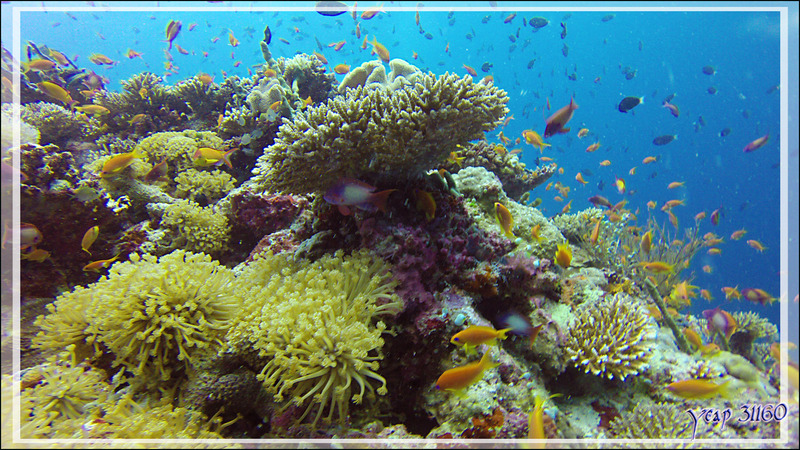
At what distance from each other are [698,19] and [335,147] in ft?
236

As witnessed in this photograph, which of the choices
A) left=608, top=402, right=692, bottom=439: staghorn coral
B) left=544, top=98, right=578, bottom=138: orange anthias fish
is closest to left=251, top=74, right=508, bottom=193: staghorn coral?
left=544, top=98, right=578, bottom=138: orange anthias fish

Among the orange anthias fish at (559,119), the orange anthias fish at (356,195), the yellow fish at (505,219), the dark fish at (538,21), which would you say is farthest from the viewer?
the dark fish at (538,21)

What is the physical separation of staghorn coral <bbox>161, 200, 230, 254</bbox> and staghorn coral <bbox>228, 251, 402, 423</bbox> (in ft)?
5.85

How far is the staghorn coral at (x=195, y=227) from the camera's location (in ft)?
13.0

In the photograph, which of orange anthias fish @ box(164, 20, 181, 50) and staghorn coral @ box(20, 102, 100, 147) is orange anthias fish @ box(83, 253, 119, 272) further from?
orange anthias fish @ box(164, 20, 181, 50)

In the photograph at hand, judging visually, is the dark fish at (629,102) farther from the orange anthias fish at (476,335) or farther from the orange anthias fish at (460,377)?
the orange anthias fish at (460,377)

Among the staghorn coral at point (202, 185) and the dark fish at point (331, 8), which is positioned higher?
the dark fish at point (331, 8)

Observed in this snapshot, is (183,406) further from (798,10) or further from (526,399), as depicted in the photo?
(798,10)

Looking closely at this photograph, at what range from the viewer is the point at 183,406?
2.18 metres

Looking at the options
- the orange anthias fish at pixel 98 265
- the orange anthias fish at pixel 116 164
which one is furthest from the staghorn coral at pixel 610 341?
the orange anthias fish at pixel 116 164

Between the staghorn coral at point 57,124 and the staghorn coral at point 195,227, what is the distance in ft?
15.9

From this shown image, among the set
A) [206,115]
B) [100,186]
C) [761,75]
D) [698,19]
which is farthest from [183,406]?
[761,75]

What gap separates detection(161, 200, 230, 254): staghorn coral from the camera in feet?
13.0

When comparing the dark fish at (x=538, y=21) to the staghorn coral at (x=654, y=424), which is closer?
the staghorn coral at (x=654, y=424)
